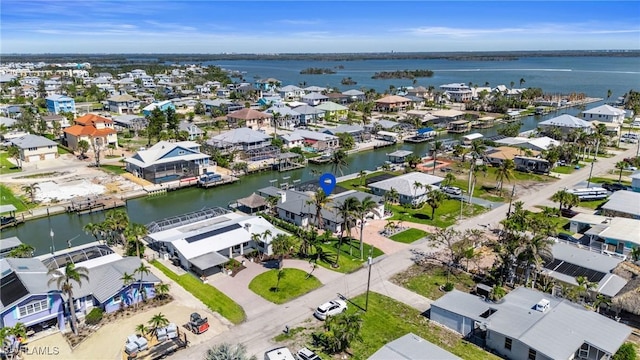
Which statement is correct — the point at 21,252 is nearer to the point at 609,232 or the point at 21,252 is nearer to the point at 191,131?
the point at 609,232

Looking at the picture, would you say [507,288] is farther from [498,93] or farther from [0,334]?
[498,93]

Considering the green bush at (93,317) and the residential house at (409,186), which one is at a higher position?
the residential house at (409,186)

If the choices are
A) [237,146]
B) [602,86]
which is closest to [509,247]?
[237,146]

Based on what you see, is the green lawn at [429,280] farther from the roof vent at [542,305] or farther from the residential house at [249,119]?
the residential house at [249,119]

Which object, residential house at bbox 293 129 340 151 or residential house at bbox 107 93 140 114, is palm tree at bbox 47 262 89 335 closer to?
residential house at bbox 293 129 340 151

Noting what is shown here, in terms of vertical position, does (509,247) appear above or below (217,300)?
above

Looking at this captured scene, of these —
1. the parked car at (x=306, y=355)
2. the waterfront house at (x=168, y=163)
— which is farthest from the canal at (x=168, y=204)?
the parked car at (x=306, y=355)
